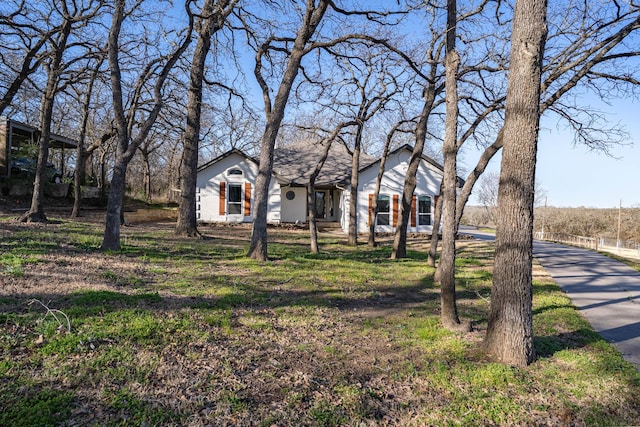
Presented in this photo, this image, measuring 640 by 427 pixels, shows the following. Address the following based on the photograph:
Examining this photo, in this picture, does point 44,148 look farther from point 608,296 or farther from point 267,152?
point 608,296

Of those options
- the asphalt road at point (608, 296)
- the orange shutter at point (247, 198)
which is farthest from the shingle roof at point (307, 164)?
the asphalt road at point (608, 296)

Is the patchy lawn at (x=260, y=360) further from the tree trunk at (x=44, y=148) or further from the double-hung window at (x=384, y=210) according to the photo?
the double-hung window at (x=384, y=210)

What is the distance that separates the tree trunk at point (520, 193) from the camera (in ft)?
13.4

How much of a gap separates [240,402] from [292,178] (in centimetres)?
1950

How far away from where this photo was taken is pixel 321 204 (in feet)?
84.6

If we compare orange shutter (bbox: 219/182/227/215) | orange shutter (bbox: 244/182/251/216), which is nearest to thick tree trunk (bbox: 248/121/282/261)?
orange shutter (bbox: 244/182/251/216)

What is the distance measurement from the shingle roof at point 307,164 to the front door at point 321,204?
2137 millimetres

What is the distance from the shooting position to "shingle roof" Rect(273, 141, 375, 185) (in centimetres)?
2228

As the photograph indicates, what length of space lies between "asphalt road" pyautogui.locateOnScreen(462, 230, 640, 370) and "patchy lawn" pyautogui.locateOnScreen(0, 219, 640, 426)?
0.33m

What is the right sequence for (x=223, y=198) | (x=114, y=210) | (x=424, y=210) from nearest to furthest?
(x=114, y=210)
(x=223, y=198)
(x=424, y=210)

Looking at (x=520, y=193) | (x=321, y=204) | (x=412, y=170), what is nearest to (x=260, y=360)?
(x=520, y=193)

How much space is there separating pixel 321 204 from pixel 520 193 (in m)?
21.8

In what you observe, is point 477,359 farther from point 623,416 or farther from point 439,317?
point 439,317

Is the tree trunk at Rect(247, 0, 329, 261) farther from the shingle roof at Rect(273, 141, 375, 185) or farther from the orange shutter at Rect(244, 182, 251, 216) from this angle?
the orange shutter at Rect(244, 182, 251, 216)
